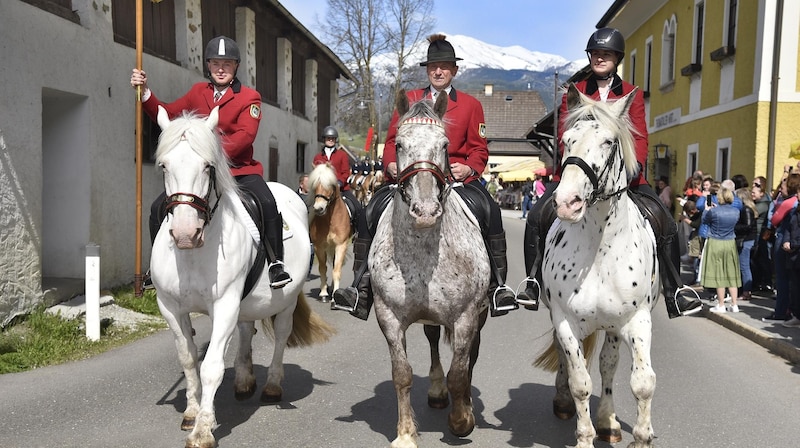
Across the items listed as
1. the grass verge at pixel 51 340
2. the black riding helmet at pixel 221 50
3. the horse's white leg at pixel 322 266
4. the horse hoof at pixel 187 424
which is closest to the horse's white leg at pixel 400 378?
the horse hoof at pixel 187 424

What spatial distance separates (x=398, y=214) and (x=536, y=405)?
8.02 ft

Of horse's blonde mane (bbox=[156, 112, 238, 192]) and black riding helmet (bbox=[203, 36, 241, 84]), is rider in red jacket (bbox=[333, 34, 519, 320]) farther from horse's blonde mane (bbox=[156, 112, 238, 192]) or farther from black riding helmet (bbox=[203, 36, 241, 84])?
black riding helmet (bbox=[203, 36, 241, 84])

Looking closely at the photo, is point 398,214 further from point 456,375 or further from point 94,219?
point 94,219

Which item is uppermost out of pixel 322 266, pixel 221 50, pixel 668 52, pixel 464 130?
pixel 668 52

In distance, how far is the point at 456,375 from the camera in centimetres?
510

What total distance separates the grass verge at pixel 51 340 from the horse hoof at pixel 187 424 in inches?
109

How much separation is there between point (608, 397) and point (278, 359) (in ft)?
9.31

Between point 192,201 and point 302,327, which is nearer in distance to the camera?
point 192,201

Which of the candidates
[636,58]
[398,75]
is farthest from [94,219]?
[398,75]

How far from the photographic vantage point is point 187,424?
218 inches

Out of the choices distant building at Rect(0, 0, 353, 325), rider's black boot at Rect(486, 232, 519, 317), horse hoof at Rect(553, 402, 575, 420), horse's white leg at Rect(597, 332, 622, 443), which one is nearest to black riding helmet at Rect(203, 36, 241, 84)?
rider's black boot at Rect(486, 232, 519, 317)

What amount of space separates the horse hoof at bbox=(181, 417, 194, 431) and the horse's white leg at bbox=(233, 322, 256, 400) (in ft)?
2.79

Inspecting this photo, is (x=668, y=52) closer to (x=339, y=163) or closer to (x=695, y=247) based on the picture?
(x=695, y=247)

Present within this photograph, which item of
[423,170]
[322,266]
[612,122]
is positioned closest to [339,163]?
[322,266]
